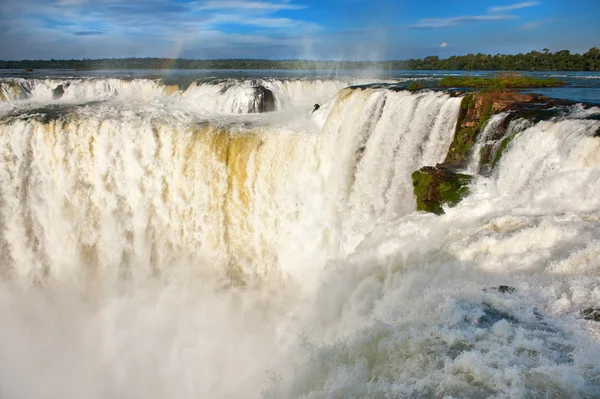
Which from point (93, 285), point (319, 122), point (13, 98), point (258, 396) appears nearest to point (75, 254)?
point (93, 285)

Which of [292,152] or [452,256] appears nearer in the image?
[452,256]

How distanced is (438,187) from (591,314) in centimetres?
347

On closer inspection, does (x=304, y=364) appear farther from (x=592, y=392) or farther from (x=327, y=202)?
(x=327, y=202)

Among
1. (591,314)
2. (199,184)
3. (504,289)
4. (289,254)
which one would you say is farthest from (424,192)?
(199,184)

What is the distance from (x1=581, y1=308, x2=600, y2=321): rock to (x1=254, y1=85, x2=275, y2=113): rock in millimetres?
15186

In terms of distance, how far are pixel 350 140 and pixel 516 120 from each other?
404 cm

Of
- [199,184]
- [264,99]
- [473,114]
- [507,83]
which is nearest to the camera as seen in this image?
[473,114]

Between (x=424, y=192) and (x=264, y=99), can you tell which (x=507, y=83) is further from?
(x=264, y=99)

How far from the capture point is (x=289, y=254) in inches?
459

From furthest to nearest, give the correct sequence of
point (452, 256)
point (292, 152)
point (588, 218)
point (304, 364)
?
point (292, 152) < point (452, 256) < point (588, 218) < point (304, 364)

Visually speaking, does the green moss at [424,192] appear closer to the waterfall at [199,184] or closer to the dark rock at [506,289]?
the waterfall at [199,184]

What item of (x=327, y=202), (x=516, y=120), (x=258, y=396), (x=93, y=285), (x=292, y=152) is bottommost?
(x=93, y=285)

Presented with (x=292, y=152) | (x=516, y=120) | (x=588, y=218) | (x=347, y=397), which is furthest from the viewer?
(x=292, y=152)

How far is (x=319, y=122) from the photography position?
13.6 meters
